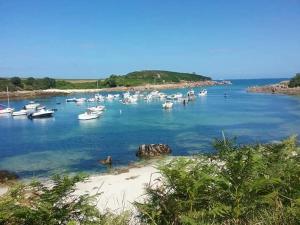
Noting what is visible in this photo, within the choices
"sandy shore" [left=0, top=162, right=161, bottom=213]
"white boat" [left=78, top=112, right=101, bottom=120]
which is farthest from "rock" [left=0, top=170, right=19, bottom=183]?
"white boat" [left=78, top=112, right=101, bottom=120]

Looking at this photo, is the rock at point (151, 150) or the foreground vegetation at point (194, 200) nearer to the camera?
the foreground vegetation at point (194, 200)

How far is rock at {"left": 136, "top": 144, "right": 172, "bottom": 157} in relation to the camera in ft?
112

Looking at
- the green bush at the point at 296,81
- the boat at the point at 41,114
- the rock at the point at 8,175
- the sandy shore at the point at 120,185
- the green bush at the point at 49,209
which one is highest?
the green bush at the point at 49,209

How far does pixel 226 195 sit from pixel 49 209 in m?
2.73

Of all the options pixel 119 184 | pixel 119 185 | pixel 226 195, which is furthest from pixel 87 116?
pixel 226 195

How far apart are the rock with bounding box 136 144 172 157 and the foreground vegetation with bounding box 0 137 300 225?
89.8ft

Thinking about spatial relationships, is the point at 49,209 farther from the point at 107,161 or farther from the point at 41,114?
the point at 41,114

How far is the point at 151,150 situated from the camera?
3469 centimetres

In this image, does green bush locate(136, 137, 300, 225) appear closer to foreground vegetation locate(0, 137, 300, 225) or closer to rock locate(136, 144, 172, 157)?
foreground vegetation locate(0, 137, 300, 225)

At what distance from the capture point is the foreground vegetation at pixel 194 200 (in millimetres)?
5766

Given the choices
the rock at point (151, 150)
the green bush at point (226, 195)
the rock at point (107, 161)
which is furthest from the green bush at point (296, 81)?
the green bush at point (226, 195)

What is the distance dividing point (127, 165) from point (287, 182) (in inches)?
965

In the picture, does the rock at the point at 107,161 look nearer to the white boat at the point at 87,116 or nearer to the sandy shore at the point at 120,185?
the sandy shore at the point at 120,185

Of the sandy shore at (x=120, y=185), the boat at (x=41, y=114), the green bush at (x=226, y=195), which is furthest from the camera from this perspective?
the boat at (x=41, y=114)
